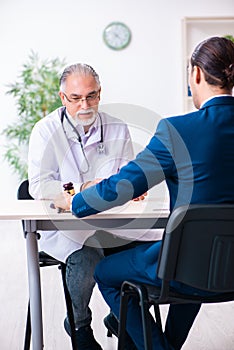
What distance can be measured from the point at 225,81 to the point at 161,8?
4.72 m

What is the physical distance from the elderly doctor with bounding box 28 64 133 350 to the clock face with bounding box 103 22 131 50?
371 centimetres

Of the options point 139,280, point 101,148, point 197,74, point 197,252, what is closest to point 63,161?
point 101,148

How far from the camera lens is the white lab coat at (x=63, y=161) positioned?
266cm

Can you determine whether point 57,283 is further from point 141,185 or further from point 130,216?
point 141,185

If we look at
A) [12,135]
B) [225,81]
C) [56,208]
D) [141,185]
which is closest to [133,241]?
[56,208]

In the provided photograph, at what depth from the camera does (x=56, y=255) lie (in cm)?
263

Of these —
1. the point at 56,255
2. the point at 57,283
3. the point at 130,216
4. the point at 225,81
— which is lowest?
the point at 57,283

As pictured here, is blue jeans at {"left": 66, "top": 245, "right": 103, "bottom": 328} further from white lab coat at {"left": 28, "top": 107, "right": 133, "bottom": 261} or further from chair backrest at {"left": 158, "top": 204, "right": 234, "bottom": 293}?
chair backrest at {"left": 158, "top": 204, "right": 234, "bottom": 293}

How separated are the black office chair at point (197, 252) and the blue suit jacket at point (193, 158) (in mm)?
110

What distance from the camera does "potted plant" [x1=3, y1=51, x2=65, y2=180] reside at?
20.4 feet

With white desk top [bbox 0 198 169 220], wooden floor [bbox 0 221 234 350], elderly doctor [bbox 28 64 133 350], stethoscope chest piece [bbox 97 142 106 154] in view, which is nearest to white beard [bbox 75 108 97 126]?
elderly doctor [bbox 28 64 133 350]

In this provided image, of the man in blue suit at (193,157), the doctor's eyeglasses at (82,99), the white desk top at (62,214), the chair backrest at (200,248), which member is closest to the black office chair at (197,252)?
the chair backrest at (200,248)

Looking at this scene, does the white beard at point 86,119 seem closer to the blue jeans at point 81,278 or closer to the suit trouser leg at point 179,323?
the blue jeans at point 81,278

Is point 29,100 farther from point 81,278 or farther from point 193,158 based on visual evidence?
point 193,158
